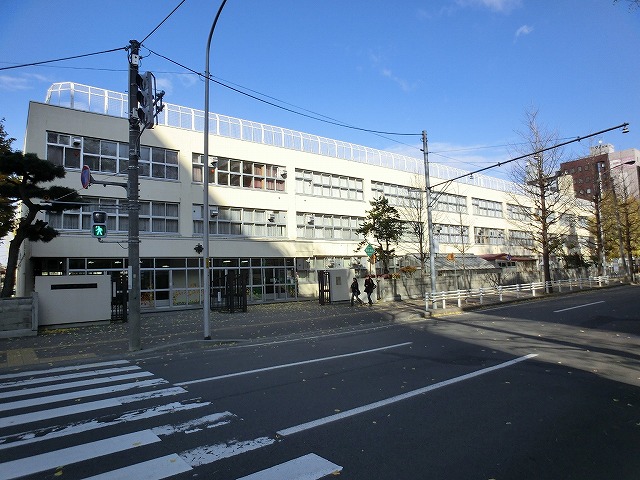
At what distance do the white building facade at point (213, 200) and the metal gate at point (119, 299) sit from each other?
2065 millimetres

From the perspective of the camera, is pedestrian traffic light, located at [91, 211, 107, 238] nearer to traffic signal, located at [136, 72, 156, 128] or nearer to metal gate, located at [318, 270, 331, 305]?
traffic signal, located at [136, 72, 156, 128]

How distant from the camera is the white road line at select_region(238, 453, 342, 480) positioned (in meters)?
3.85

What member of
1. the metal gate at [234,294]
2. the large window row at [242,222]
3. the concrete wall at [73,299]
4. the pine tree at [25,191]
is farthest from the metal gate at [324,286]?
the pine tree at [25,191]

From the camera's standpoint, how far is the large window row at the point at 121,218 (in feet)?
75.7

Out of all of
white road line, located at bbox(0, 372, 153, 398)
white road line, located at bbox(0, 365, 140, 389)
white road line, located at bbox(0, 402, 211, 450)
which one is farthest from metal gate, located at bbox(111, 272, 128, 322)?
white road line, located at bbox(0, 402, 211, 450)

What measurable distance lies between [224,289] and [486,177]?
42.3 m

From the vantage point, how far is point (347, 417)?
5.46 m

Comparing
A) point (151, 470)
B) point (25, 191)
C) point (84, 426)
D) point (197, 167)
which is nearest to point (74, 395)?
point (84, 426)

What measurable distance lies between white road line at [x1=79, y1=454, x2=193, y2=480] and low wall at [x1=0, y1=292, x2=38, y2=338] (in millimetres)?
13928

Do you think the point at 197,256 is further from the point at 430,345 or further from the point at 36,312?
the point at 430,345

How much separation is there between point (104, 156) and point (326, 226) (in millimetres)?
17547

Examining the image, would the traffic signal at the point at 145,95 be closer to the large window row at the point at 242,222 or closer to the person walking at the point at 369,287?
the person walking at the point at 369,287

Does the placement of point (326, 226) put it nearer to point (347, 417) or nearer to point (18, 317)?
point (18, 317)

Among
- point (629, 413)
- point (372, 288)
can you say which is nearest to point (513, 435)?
point (629, 413)
